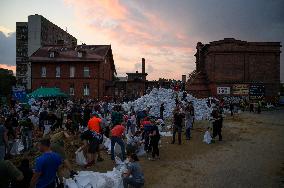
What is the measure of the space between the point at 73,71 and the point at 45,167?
42.2 m

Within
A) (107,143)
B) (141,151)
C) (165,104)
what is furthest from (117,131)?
(165,104)

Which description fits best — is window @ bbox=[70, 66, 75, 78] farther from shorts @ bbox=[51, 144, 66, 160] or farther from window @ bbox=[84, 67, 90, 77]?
shorts @ bbox=[51, 144, 66, 160]

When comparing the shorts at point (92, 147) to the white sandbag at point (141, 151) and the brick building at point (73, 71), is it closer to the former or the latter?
the white sandbag at point (141, 151)

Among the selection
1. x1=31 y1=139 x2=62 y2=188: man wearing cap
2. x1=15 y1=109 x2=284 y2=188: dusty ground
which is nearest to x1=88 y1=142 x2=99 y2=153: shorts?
x1=15 y1=109 x2=284 y2=188: dusty ground

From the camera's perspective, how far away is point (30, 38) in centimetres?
6562

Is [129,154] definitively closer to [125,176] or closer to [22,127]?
[125,176]

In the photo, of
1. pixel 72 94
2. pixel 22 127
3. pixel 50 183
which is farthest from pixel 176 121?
pixel 72 94

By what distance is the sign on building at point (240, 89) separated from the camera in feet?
145

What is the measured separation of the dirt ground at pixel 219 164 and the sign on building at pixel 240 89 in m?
25.1

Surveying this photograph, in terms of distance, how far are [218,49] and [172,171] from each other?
3564 cm

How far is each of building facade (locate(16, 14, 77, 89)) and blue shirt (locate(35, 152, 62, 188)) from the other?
6242 cm

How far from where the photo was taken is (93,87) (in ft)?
151

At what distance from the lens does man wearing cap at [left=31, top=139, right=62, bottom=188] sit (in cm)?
570

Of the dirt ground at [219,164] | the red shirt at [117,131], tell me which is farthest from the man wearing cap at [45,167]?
the red shirt at [117,131]
